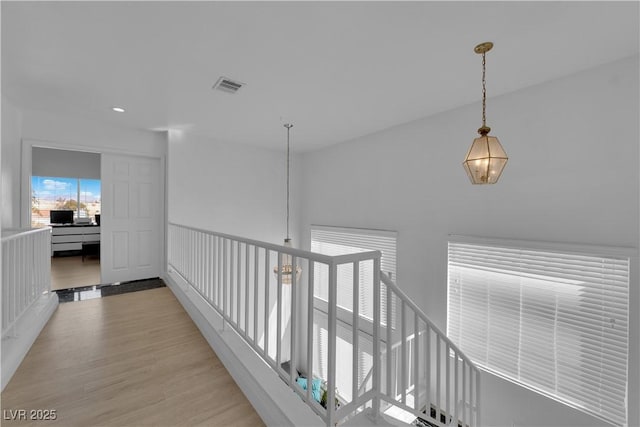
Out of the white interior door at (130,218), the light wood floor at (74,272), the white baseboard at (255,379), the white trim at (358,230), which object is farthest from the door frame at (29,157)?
the white trim at (358,230)

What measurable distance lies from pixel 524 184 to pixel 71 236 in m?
8.62

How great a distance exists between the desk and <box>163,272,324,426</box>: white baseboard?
5758 mm

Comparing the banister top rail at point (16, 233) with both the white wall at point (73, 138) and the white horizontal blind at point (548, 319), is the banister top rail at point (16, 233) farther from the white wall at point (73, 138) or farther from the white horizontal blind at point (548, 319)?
the white horizontal blind at point (548, 319)

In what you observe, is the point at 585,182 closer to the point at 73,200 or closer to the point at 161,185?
the point at 161,185

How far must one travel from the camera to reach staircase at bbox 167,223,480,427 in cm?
123

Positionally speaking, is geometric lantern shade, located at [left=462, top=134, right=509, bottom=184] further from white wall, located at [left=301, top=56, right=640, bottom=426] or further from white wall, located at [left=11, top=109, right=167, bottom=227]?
white wall, located at [left=11, top=109, right=167, bottom=227]

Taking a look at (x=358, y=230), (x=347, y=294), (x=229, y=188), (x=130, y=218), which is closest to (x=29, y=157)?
(x=130, y=218)

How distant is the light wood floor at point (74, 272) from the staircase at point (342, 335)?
4.66 feet

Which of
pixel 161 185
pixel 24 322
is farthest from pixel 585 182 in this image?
pixel 161 185

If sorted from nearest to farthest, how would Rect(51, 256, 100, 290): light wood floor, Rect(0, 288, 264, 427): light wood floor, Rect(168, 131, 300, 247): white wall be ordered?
Rect(0, 288, 264, 427): light wood floor → Rect(51, 256, 100, 290): light wood floor → Rect(168, 131, 300, 247): white wall

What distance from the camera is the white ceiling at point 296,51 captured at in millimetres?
1648

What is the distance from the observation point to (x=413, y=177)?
3564mm

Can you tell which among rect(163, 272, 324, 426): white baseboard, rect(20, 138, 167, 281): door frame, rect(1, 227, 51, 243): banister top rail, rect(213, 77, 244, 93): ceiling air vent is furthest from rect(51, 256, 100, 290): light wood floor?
rect(213, 77, 244, 93): ceiling air vent

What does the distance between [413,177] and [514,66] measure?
1573mm
